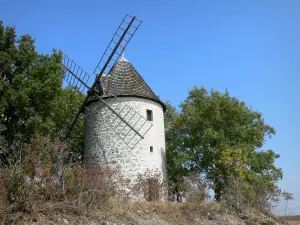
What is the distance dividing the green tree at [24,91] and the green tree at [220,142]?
26.5 ft

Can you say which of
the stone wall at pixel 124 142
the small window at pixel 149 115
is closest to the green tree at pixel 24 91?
the stone wall at pixel 124 142

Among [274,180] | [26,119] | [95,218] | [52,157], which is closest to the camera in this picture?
[95,218]

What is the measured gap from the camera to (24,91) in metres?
15.5

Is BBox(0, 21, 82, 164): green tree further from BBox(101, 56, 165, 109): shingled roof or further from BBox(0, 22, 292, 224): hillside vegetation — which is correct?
BBox(101, 56, 165, 109): shingled roof

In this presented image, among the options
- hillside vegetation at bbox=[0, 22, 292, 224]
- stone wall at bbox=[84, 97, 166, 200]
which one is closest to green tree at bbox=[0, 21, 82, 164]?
hillside vegetation at bbox=[0, 22, 292, 224]

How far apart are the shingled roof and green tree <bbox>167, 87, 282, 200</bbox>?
275 centimetres

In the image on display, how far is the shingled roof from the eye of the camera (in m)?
20.0

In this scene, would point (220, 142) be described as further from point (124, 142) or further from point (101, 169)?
point (101, 169)

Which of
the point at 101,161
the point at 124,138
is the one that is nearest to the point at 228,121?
the point at 124,138

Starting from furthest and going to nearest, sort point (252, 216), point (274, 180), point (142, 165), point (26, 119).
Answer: point (274, 180) → point (142, 165) → point (26, 119) → point (252, 216)

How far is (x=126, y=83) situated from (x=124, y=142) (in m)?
3.40

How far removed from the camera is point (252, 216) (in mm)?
15094

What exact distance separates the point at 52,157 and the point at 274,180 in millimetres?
13826

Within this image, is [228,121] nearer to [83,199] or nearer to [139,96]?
[139,96]
